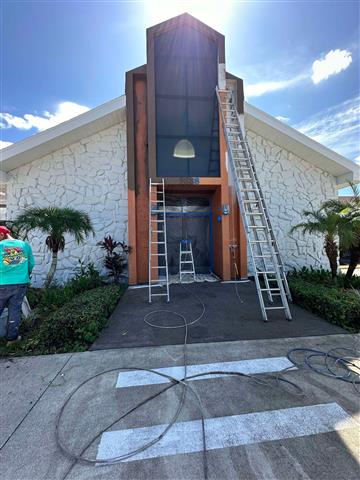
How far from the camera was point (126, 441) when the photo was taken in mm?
1666

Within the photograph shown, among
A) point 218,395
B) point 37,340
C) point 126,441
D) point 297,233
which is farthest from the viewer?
point 297,233

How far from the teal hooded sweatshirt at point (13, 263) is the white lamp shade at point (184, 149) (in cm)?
476

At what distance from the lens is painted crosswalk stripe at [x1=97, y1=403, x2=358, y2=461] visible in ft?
5.28

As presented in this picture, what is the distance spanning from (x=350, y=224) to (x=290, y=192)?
3387mm

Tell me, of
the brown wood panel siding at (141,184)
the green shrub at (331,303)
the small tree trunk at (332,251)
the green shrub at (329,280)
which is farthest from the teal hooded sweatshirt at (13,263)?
the small tree trunk at (332,251)

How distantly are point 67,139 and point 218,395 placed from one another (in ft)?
25.9

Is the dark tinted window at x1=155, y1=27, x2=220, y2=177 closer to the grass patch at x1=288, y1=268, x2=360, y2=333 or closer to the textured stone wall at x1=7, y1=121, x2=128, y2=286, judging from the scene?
the textured stone wall at x1=7, y1=121, x2=128, y2=286

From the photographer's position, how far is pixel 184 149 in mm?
6492

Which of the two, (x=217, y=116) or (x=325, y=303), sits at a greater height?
(x=217, y=116)

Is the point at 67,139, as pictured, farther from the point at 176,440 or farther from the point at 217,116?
the point at 176,440

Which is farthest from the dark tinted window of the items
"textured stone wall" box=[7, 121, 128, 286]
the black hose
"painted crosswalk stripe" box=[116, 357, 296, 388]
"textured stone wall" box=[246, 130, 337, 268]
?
"painted crosswalk stripe" box=[116, 357, 296, 388]

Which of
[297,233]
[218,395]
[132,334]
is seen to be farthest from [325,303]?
[297,233]

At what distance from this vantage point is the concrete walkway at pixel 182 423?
147 centimetres

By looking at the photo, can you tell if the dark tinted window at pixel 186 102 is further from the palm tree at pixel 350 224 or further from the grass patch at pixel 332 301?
the grass patch at pixel 332 301
